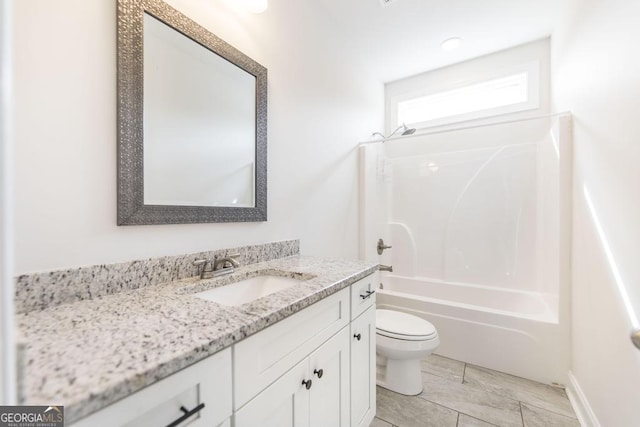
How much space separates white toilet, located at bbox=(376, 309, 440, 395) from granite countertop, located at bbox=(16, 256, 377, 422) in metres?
0.95

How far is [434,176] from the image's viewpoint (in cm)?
278

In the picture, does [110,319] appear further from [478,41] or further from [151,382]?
[478,41]

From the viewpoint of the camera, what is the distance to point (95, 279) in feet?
2.72

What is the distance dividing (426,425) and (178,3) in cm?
235

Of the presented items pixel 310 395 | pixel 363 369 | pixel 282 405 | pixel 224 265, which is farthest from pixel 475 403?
pixel 224 265

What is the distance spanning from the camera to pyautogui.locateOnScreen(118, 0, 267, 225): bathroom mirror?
3.02 ft

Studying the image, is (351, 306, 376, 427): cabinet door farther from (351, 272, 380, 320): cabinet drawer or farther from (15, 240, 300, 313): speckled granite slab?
(15, 240, 300, 313): speckled granite slab

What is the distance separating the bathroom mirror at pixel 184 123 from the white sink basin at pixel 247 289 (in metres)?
0.31

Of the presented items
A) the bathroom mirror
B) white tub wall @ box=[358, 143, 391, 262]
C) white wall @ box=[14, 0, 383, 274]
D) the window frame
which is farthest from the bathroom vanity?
the window frame

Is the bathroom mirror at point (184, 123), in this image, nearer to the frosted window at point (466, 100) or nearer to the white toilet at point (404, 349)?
the white toilet at point (404, 349)

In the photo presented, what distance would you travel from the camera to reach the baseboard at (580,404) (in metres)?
1.39

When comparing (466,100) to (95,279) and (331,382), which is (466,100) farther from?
(95,279)
